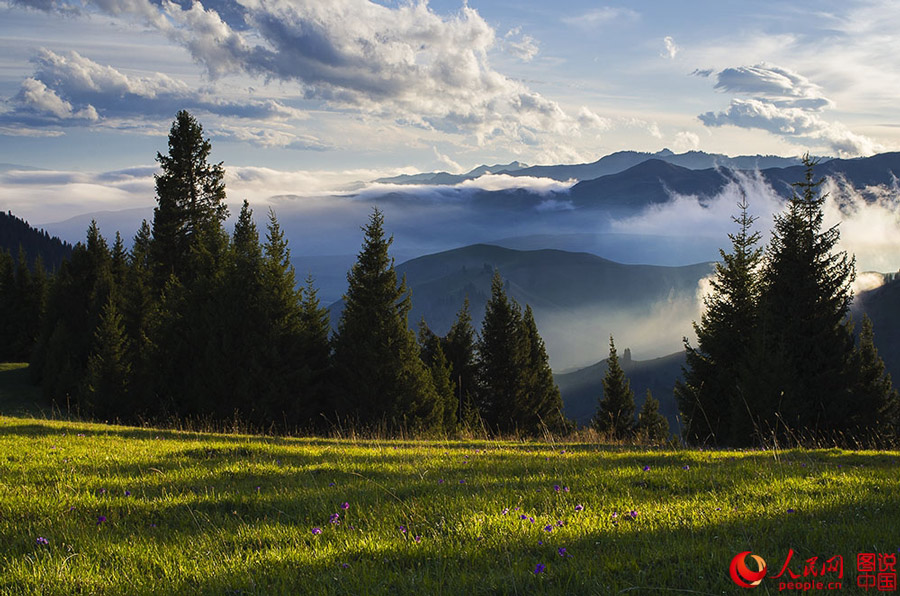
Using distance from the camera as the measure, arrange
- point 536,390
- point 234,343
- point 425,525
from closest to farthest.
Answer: point 425,525
point 234,343
point 536,390

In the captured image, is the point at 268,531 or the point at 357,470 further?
the point at 357,470

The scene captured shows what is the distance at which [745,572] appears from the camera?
3658mm

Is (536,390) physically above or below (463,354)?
below

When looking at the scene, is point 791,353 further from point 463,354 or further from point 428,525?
point 463,354

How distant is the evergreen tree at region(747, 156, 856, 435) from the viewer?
971 inches

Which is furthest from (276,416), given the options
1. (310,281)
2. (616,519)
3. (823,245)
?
(823,245)

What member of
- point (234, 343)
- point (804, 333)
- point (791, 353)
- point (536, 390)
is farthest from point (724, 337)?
point (234, 343)

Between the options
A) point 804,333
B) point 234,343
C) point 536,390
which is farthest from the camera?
point 536,390

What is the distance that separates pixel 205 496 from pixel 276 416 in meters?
23.1

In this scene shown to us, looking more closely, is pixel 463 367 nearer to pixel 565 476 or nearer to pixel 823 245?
pixel 823 245

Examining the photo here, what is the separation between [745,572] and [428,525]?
254 cm

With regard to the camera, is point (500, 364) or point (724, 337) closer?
point (724, 337)

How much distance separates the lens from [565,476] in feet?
22.4

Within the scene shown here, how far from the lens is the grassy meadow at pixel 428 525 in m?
3.70
